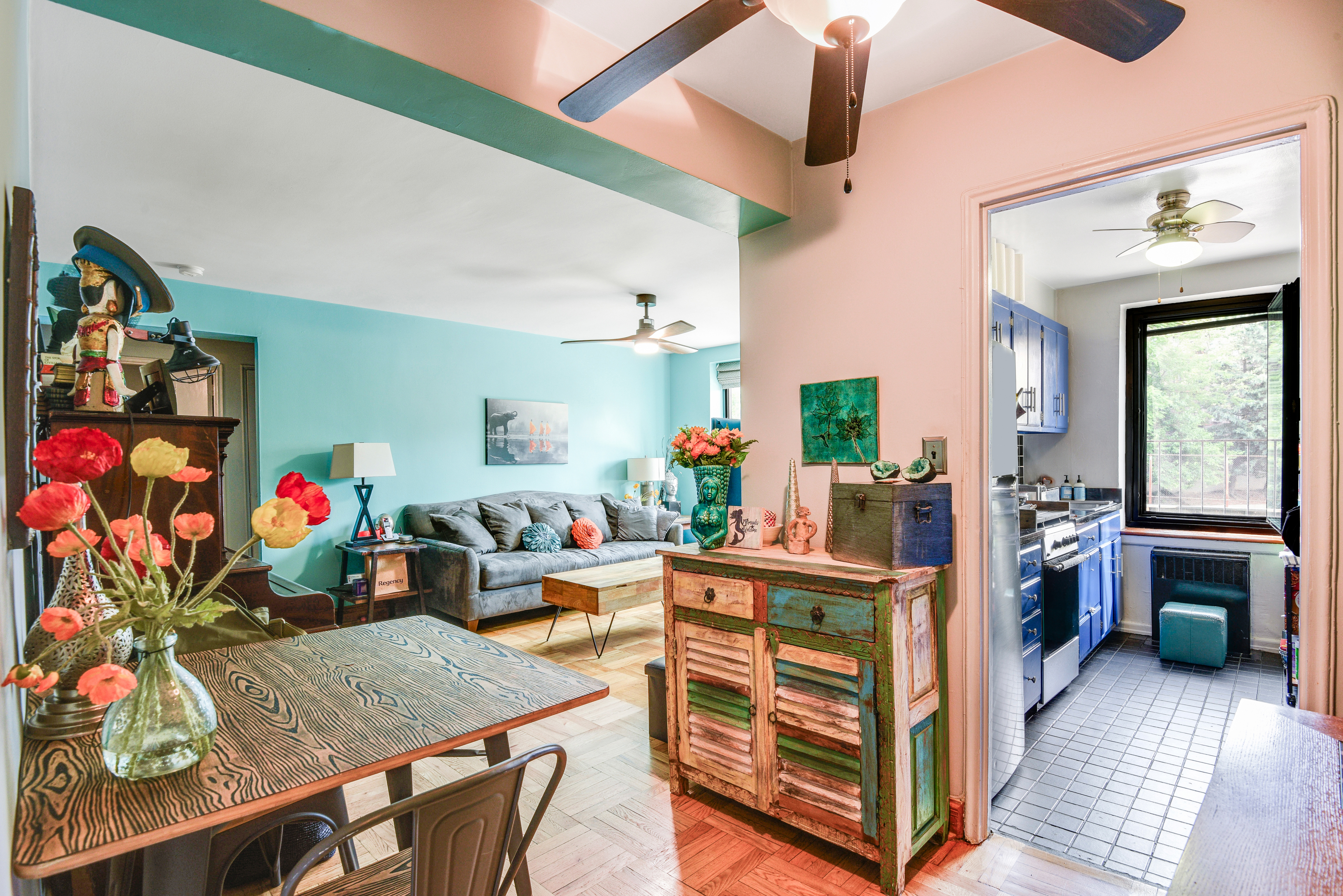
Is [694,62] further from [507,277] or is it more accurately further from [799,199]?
[507,277]

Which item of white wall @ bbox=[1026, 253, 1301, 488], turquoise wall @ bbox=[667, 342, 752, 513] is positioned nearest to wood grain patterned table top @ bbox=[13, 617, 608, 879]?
white wall @ bbox=[1026, 253, 1301, 488]

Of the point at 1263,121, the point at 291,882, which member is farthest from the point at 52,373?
the point at 1263,121

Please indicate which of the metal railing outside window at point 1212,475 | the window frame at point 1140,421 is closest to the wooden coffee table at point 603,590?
the window frame at point 1140,421

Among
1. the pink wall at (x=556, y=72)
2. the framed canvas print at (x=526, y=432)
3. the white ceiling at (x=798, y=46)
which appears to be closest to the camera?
the pink wall at (x=556, y=72)

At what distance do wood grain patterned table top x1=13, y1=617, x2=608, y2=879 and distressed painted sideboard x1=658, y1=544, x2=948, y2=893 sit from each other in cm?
81

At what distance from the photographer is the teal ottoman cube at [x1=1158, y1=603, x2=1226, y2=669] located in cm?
384

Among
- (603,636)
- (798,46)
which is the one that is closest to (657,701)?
(603,636)

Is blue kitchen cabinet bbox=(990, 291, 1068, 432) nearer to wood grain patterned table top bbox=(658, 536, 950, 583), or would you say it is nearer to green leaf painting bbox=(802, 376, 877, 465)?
green leaf painting bbox=(802, 376, 877, 465)

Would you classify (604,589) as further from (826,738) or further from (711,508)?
(826,738)

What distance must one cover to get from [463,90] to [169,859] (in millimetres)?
1728

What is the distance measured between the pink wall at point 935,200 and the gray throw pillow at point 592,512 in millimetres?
3694

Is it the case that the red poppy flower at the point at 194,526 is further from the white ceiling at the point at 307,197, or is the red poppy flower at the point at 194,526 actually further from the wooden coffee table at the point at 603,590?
the wooden coffee table at the point at 603,590

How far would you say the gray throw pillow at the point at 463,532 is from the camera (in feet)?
16.9

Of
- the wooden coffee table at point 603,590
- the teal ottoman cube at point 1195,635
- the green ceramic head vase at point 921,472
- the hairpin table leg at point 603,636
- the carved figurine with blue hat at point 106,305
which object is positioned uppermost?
the carved figurine with blue hat at point 106,305
